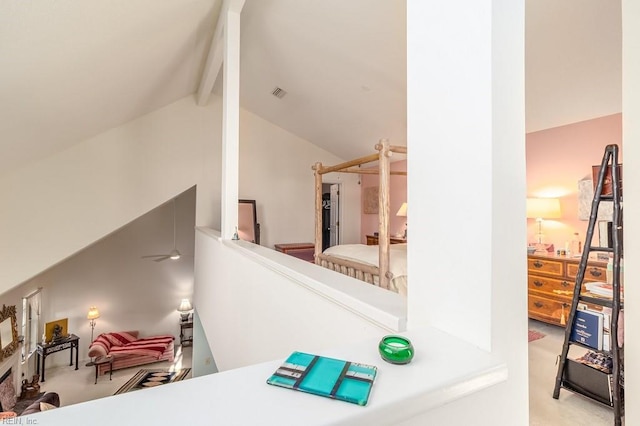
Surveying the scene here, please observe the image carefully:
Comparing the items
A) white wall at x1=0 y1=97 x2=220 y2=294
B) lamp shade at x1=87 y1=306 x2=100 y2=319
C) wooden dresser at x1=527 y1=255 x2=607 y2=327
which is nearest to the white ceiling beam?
white wall at x1=0 y1=97 x2=220 y2=294

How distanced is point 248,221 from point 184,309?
11.5ft

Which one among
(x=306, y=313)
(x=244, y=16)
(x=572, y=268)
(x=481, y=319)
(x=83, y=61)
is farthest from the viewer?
(x=244, y=16)

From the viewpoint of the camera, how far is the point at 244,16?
148 inches

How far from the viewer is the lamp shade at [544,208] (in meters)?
3.61

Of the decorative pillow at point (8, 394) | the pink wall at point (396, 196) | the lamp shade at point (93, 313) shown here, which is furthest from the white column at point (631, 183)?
the lamp shade at point (93, 313)

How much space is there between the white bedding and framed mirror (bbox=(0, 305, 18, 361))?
534 cm

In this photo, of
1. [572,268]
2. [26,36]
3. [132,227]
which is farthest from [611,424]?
[132,227]

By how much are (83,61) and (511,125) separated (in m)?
3.14

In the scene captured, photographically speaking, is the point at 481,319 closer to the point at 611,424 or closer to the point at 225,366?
the point at 611,424

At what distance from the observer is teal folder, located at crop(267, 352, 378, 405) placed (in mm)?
496

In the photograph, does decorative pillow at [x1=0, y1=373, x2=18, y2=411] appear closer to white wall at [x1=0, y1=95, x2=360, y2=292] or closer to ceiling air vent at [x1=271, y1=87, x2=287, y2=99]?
white wall at [x1=0, y1=95, x2=360, y2=292]

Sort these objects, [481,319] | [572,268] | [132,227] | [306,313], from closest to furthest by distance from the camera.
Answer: [481,319] → [306,313] → [572,268] → [132,227]

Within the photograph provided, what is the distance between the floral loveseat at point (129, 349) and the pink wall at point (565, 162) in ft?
23.5

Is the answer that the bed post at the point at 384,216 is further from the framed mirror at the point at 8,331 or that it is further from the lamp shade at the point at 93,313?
the lamp shade at the point at 93,313
